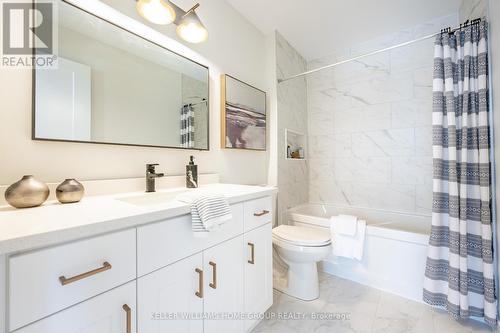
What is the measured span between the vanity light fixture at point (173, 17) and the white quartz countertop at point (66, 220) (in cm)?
106

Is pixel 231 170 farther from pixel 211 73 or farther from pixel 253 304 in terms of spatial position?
pixel 253 304

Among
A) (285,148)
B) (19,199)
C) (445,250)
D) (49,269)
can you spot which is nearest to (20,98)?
(19,199)

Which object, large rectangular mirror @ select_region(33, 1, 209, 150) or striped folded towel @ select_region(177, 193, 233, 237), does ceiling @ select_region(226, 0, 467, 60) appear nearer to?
large rectangular mirror @ select_region(33, 1, 209, 150)

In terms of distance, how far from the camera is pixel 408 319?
1498 mm

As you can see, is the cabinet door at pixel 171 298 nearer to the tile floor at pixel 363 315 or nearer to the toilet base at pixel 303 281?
the tile floor at pixel 363 315

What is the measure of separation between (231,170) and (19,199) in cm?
130

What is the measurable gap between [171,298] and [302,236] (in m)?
1.19

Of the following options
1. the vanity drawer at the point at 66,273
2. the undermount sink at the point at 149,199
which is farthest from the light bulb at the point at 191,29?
the vanity drawer at the point at 66,273

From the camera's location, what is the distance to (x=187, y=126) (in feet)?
4.87

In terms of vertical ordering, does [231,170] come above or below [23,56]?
below

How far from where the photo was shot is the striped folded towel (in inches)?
33.9

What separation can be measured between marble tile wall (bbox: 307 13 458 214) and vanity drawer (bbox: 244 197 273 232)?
1.70m

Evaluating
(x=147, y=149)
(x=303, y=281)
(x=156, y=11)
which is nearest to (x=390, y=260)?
(x=303, y=281)

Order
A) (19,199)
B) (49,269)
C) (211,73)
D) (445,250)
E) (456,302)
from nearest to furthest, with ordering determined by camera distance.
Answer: (49,269) → (19,199) → (456,302) → (445,250) → (211,73)
